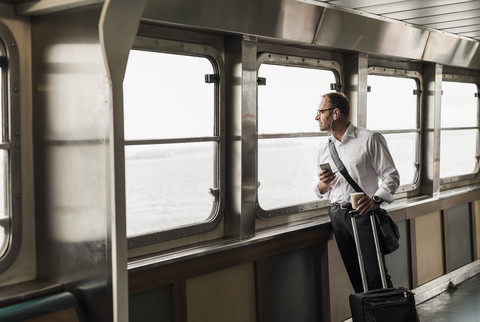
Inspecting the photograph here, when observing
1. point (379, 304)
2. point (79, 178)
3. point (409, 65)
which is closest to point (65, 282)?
point (79, 178)

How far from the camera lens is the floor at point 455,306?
220 inches

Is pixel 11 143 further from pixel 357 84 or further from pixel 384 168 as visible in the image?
pixel 357 84

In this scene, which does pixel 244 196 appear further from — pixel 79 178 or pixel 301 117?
pixel 79 178

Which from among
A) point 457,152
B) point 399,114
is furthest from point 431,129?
point 457,152

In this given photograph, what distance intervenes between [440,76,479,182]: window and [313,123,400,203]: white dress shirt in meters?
2.89

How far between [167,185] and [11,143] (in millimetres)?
1109

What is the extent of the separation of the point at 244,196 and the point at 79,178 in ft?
5.25

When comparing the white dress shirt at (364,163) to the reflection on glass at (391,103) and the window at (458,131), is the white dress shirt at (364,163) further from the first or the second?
the window at (458,131)

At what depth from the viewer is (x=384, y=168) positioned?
175 inches

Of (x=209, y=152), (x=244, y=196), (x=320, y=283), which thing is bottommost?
(x=320, y=283)

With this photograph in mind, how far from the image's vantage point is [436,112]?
6.62 metres

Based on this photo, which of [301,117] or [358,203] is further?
[301,117]

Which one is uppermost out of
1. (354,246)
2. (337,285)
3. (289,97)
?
(289,97)

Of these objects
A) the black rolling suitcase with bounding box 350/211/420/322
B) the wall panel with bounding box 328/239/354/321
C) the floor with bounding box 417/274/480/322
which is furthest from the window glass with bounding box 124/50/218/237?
the floor with bounding box 417/274/480/322
